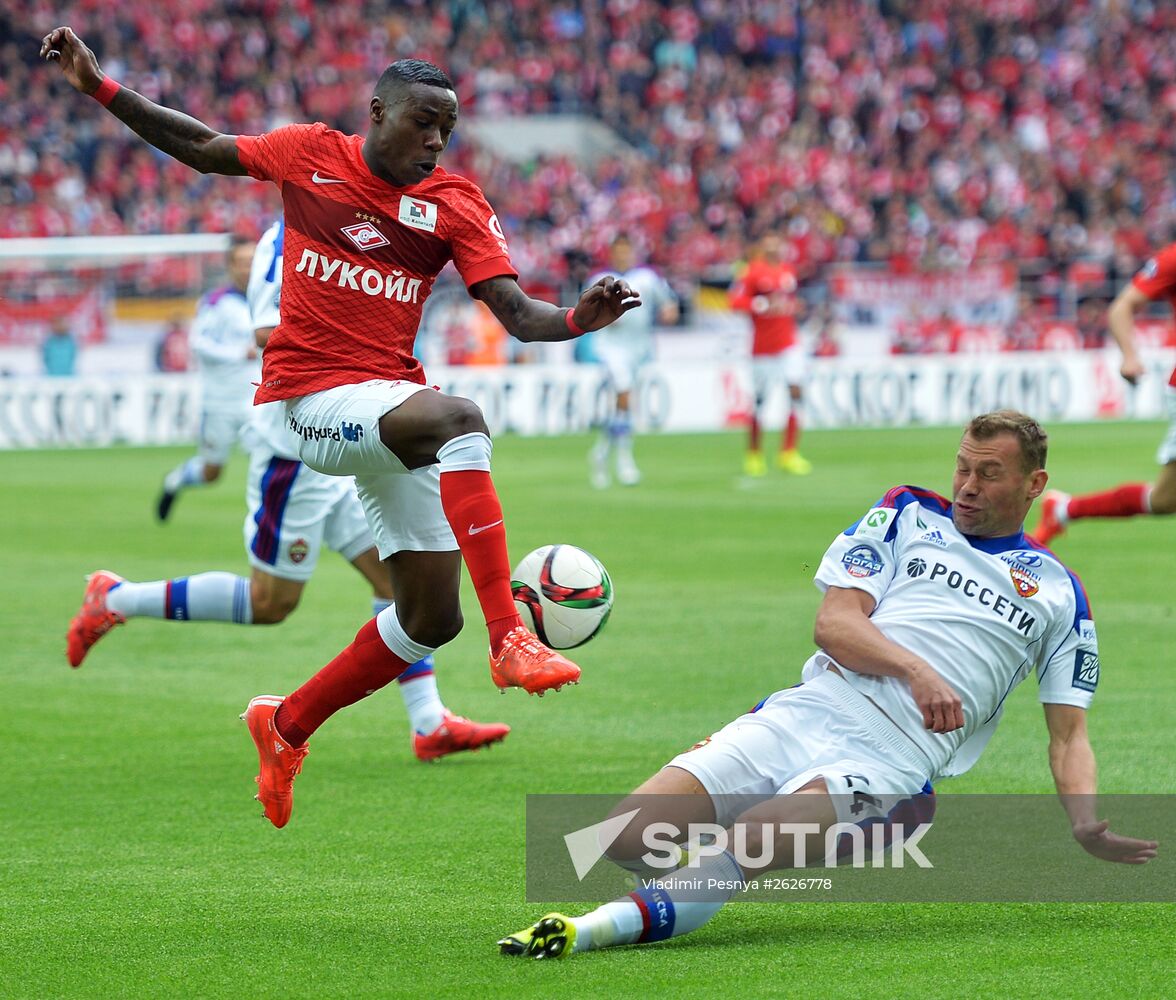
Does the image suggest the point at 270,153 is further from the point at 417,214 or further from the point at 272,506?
the point at 272,506

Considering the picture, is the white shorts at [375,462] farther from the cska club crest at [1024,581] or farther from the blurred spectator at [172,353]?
the blurred spectator at [172,353]

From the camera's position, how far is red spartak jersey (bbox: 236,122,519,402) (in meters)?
5.70

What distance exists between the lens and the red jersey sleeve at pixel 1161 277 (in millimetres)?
10445

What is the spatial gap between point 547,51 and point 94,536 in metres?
25.5

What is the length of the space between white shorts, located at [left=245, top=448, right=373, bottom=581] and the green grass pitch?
0.82 metres

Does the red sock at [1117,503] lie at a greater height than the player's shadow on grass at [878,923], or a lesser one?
greater

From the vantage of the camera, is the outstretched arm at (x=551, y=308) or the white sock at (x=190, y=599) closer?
the outstretched arm at (x=551, y=308)

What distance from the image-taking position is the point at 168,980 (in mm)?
4418

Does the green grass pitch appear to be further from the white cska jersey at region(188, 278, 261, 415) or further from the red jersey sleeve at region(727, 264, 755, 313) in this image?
the red jersey sleeve at region(727, 264, 755, 313)

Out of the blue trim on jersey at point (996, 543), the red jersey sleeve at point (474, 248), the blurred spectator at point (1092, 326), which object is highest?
the blurred spectator at point (1092, 326)

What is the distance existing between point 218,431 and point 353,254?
36.7 feet

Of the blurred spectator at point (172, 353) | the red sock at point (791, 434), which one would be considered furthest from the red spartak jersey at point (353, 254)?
the blurred spectator at point (172, 353)

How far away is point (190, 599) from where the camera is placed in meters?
8.08

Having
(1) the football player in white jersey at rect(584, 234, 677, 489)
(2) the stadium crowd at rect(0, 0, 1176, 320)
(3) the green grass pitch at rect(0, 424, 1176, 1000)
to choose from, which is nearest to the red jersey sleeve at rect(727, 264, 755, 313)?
(1) the football player in white jersey at rect(584, 234, 677, 489)
